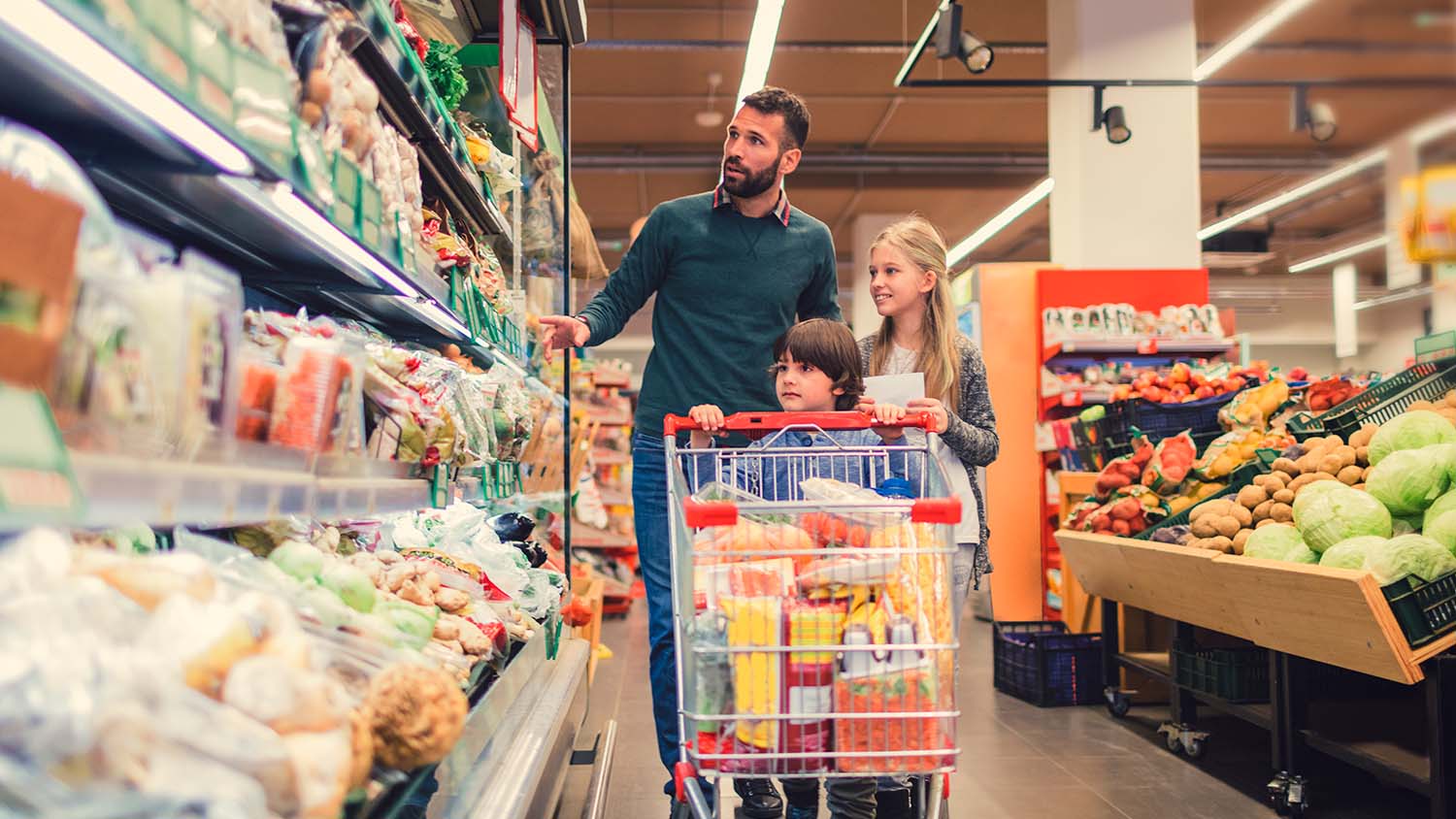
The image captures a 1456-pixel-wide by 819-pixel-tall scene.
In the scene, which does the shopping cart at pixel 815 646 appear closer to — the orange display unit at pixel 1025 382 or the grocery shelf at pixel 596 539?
the orange display unit at pixel 1025 382

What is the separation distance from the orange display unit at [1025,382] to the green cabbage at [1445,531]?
150 inches

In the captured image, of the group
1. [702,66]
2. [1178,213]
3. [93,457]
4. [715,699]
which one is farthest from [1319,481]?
[702,66]

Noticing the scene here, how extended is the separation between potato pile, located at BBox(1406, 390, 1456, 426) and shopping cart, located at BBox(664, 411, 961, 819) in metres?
2.72

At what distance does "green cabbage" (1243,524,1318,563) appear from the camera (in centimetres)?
324

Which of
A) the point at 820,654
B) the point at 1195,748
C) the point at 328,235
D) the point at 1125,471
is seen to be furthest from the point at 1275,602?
the point at 328,235

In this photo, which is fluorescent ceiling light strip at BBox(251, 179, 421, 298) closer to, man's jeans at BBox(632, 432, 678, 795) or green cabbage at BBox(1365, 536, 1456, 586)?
man's jeans at BBox(632, 432, 678, 795)

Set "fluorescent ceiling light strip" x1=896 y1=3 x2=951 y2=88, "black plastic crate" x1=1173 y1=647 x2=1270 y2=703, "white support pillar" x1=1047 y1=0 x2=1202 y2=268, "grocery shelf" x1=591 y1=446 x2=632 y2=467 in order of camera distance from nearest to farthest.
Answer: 1. "black plastic crate" x1=1173 y1=647 x2=1270 y2=703
2. "fluorescent ceiling light strip" x1=896 y1=3 x2=951 y2=88
3. "white support pillar" x1=1047 y1=0 x2=1202 y2=268
4. "grocery shelf" x1=591 y1=446 x2=632 y2=467

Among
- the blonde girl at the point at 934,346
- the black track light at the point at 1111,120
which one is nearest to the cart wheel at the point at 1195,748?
the blonde girl at the point at 934,346

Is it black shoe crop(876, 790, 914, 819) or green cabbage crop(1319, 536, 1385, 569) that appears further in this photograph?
green cabbage crop(1319, 536, 1385, 569)

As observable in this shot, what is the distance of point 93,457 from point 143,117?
0.40 m

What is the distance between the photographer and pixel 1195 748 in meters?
3.77


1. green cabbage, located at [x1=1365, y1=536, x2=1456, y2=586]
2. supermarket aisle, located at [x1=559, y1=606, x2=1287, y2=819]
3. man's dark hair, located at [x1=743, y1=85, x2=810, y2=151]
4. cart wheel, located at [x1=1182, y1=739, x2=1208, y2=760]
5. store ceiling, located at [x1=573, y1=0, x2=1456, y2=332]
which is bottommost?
supermarket aisle, located at [x1=559, y1=606, x2=1287, y2=819]

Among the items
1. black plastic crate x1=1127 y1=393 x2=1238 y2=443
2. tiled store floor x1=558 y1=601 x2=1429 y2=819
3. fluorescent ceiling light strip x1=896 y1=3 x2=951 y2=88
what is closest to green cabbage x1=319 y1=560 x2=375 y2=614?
tiled store floor x1=558 y1=601 x2=1429 y2=819

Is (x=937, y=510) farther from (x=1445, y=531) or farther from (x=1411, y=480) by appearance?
(x=1411, y=480)
